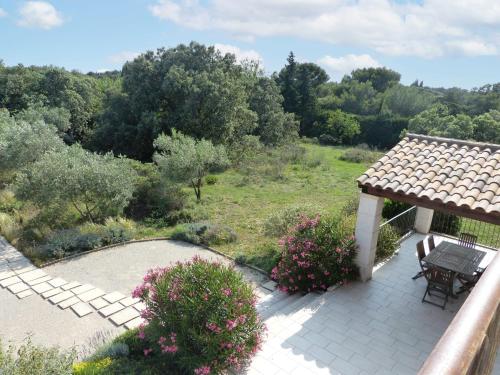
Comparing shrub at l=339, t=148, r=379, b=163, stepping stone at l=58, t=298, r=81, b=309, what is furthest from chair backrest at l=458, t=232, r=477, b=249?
shrub at l=339, t=148, r=379, b=163

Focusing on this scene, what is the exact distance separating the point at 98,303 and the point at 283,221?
21.4 feet

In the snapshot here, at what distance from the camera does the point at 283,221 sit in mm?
12617

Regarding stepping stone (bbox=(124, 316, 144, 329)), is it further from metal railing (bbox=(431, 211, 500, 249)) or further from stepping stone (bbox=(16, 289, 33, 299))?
metal railing (bbox=(431, 211, 500, 249))

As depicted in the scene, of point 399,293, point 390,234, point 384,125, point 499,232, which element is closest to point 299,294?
point 399,293

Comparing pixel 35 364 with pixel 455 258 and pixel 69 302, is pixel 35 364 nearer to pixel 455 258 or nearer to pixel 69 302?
pixel 69 302

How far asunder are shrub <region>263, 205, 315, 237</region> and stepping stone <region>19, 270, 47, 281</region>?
7046 millimetres

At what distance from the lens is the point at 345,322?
714 cm

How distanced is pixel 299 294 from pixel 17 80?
33.3m

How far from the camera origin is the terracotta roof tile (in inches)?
269

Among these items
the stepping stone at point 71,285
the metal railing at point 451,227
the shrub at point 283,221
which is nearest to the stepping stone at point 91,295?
the stepping stone at point 71,285

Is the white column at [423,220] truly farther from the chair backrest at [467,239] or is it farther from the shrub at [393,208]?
the chair backrest at [467,239]

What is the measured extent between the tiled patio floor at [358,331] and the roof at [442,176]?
2329mm

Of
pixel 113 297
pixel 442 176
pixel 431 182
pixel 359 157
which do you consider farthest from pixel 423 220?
pixel 359 157

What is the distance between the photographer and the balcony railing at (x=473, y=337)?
808mm
